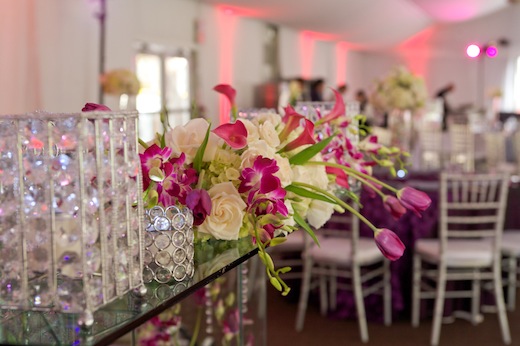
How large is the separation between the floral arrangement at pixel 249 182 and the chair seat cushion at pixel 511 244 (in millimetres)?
3334

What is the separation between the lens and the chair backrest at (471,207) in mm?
4151

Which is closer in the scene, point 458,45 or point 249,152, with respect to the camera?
point 249,152

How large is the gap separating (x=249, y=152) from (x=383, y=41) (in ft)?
56.7

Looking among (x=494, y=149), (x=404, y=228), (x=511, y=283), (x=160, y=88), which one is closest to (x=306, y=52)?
(x=160, y=88)

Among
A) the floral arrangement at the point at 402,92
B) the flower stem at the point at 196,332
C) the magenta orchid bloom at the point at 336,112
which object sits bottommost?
the flower stem at the point at 196,332

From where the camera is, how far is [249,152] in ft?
4.28


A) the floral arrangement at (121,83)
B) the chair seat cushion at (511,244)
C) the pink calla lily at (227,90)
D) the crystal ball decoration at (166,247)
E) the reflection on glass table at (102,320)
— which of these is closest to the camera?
the reflection on glass table at (102,320)

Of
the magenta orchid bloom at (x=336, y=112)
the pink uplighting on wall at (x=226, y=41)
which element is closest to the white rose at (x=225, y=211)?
the magenta orchid bloom at (x=336, y=112)

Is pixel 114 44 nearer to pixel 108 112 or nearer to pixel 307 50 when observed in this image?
pixel 108 112

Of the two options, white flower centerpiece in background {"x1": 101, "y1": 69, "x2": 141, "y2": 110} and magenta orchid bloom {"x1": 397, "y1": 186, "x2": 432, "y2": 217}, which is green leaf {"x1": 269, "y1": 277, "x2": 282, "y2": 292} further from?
white flower centerpiece in background {"x1": 101, "y1": 69, "x2": 141, "y2": 110}

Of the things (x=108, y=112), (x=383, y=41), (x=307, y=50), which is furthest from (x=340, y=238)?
(x=383, y=41)

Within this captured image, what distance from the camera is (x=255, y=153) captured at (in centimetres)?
131

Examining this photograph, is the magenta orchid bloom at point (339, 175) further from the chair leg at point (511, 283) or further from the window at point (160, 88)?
the window at point (160, 88)

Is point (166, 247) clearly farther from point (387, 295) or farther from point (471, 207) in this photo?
point (387, 295)
